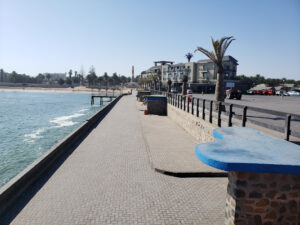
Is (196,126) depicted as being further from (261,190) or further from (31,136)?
(31,136)

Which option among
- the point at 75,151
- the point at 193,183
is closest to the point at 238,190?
the point at 193,183

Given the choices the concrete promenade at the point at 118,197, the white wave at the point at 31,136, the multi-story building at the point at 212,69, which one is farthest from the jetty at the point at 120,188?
the multi-story building at the point at 212,69

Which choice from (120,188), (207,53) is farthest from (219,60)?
(120,188)

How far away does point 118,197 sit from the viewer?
20.5ft

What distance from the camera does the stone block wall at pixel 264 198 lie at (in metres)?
4.05

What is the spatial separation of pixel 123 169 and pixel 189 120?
713 cm

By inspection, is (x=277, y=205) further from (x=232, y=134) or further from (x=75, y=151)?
(x=75, y=151)

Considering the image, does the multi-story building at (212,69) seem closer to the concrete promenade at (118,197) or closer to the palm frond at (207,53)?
the palm frond at (207,53)

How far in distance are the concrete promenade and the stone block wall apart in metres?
1.19

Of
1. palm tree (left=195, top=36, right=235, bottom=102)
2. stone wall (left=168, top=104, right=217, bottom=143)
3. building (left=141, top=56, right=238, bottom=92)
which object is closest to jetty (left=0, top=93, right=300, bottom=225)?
stone wall (left=168, top=104, right=217, bottom=143)

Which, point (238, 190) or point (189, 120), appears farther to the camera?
point (189, 120)

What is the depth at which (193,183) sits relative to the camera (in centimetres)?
717

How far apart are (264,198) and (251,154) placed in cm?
75

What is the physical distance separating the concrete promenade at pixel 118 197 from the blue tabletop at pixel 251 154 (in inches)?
67.4
